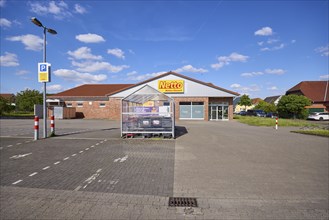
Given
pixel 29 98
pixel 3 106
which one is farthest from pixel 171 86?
pixel 29 98

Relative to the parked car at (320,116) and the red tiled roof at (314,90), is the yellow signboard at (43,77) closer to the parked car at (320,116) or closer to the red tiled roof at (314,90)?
the parked car at (320,116)

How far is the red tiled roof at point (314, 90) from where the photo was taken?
160ft

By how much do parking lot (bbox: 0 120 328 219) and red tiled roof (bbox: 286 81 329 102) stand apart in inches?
1971

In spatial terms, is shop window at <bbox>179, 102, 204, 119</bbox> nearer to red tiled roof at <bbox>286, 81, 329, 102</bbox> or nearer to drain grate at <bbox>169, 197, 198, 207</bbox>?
drain grate at <bbox>169, 197, 198, 207</bbox>

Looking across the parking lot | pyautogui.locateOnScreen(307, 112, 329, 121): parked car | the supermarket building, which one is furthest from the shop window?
the parking lot

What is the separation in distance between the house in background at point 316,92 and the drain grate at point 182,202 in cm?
5150

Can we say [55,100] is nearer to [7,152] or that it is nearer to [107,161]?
[7,152]

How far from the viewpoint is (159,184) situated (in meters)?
4.97

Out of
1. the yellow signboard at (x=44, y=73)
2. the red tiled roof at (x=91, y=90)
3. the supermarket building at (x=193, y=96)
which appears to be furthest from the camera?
the red tiled roof at (x=91, y=90)

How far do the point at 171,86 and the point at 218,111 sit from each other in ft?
26.7

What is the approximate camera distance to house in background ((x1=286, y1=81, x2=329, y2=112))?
1844 inches

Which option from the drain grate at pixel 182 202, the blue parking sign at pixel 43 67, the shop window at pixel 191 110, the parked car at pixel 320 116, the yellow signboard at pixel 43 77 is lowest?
the drain grate at pixel 182 202

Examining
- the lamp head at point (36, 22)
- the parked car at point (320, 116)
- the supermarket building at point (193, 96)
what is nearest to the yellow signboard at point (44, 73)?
the lamp head at point (36, 22)

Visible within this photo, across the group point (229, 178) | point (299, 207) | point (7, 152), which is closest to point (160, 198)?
point (229, 178)
